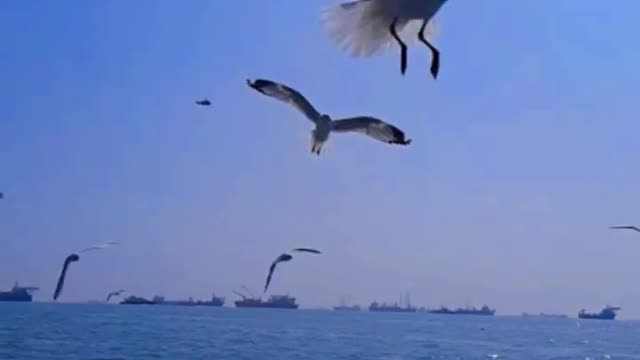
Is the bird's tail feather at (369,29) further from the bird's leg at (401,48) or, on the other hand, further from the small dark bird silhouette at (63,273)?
the small dark bird silhouette at (63,273)

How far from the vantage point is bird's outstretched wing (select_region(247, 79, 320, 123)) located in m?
8.10

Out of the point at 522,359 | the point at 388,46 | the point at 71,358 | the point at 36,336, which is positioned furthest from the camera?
the point at 36,336

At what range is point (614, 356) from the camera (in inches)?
2288

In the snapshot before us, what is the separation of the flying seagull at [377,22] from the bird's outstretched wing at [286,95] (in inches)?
30.5

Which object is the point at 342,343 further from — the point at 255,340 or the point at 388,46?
the point at 388,46

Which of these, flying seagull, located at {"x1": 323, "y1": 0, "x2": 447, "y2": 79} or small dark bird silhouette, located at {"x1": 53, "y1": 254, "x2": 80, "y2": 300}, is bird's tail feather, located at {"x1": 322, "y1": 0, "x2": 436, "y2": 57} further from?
small dark bird silhouette, located at {"x1": 53, "y1": 254, "x2": 80, "y2": 300}

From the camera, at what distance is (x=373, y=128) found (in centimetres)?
853

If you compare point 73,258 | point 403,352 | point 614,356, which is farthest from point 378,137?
point 614,356

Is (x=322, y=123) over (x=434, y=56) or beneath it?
over

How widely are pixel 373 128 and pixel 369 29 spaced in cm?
147

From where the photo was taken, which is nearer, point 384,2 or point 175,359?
point 384,2

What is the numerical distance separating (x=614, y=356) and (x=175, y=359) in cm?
2590

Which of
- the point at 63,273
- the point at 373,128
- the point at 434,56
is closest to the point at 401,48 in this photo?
the point at 434,56

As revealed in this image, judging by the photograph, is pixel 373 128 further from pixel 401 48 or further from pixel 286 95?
pixel 401 48
